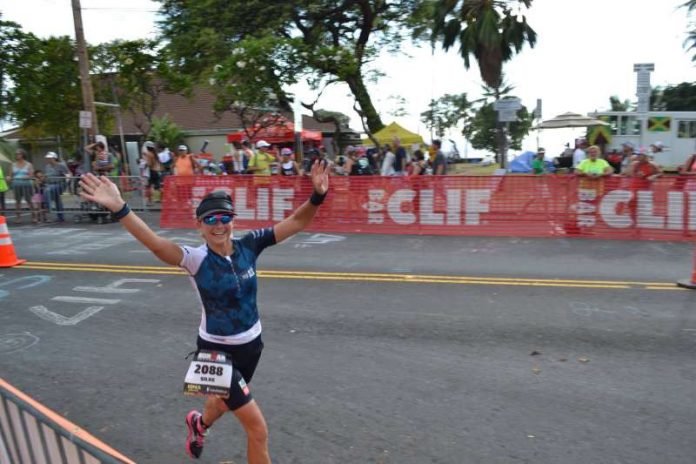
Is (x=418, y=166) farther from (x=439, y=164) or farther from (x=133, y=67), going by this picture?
(x=133, y=67)

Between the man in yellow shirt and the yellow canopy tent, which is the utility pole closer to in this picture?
the man in yellow shirt

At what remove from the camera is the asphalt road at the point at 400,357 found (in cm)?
387

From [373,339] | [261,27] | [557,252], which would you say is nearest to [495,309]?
[373,339]

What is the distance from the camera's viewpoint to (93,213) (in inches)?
597

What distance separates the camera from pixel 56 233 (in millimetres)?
13586

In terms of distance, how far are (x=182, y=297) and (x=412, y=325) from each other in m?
3.16

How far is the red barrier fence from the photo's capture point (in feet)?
36.8

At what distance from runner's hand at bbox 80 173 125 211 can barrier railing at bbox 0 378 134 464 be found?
1.03 meters

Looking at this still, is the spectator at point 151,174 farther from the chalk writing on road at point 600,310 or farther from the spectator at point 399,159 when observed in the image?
the chalk writing on road at point 600,310

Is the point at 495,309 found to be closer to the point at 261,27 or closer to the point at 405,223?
the point at 405,223

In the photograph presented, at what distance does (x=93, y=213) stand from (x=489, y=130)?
80.1 meters

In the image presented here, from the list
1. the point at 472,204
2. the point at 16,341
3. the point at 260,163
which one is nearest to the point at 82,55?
the point at 260,163

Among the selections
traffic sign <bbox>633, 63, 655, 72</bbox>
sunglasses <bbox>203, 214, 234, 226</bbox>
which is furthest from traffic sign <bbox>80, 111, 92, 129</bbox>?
sunglasses <bbox>203, 214, 234, 226</bbox>

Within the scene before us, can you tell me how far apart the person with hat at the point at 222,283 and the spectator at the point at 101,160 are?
41.5 feet
